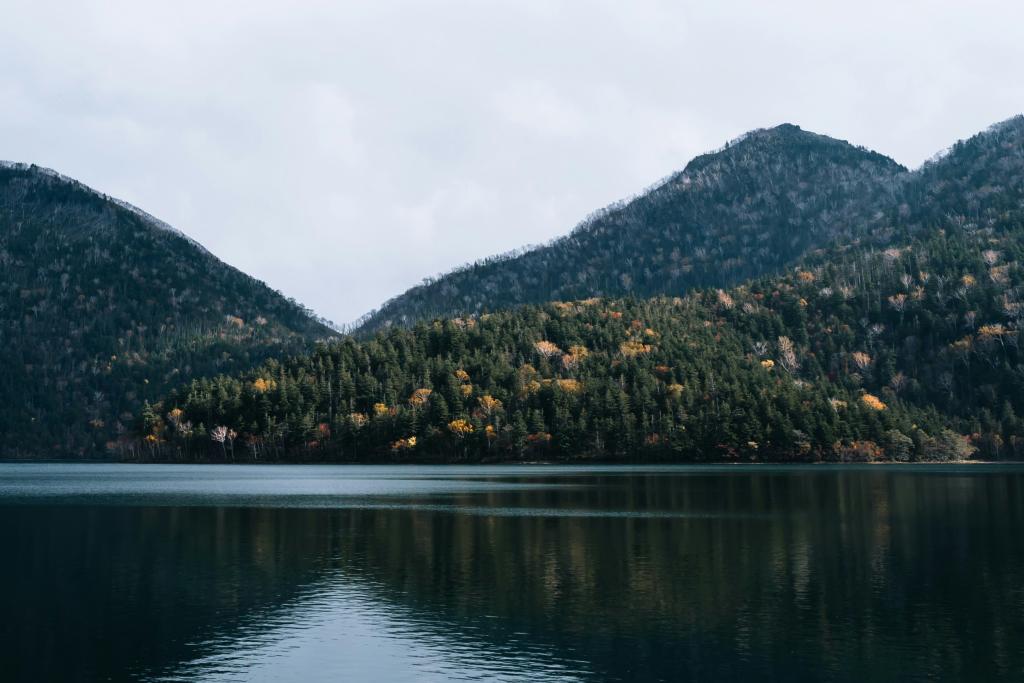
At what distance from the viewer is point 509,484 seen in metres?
172

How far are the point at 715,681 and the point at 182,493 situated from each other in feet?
420

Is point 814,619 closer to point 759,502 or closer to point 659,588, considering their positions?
point 659,588

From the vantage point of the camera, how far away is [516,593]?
59.8m

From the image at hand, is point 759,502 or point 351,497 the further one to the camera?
point 351,497

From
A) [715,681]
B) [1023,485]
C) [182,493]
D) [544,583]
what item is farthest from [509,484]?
[715,681]

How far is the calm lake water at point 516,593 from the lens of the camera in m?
43.6

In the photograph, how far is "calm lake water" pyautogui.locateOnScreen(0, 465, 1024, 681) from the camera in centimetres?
4362

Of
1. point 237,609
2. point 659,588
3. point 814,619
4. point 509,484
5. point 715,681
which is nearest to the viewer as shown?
point 715,681

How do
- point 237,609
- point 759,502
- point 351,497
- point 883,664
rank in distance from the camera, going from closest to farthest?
point 883,664 → point 237,609 → point 759,502 → point 351,497

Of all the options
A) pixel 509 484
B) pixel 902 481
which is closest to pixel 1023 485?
pixel 902 481

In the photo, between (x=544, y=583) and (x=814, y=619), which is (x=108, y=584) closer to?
(x=544, y=583)

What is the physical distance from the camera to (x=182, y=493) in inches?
5950

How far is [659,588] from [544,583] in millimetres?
7880

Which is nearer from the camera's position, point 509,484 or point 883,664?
point 883,664
